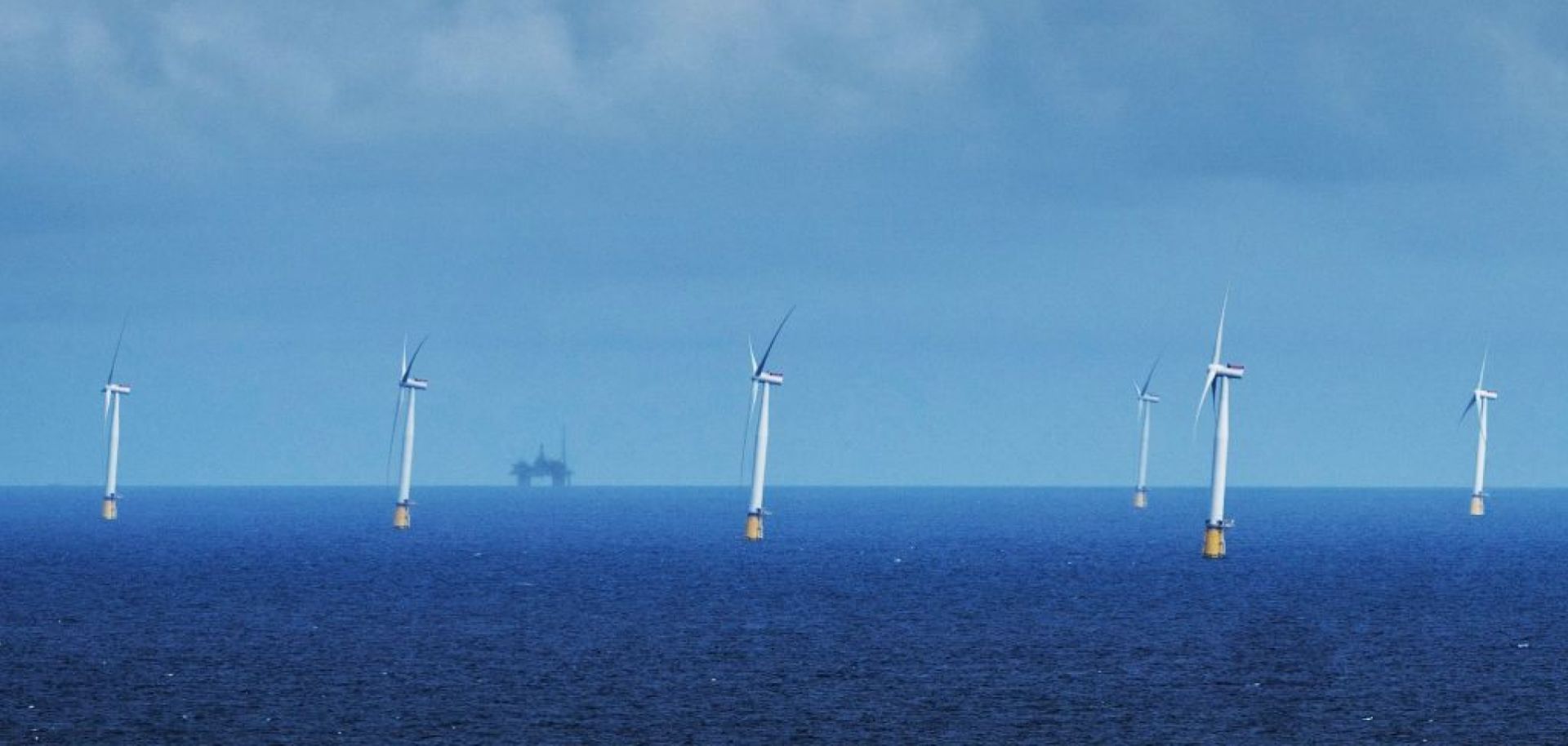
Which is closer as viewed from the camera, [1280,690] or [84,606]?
[1280,690]

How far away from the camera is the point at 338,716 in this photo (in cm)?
7475

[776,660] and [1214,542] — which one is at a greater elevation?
[1214,542]

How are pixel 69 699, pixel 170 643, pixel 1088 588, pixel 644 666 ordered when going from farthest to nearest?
pixel 1088 588 < pixel 170 643 < pixel 644 666 < pixel 69 699

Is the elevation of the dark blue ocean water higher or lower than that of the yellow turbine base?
lower

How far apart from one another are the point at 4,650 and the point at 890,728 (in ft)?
155

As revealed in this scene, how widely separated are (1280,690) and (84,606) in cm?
7632

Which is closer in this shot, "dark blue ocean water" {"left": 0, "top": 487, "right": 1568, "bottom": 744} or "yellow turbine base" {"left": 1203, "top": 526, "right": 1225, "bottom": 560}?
"dark blue ocean water" {"left": 0, "top": 487, "right": 1568, "bottom": 744}

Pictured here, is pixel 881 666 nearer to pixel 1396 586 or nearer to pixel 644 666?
pixel 644 666

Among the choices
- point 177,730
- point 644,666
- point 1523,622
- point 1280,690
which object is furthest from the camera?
point 1523,622

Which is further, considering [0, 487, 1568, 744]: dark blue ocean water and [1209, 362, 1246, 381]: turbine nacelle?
[1209, 362, 1246, 381]: turbine nacelle

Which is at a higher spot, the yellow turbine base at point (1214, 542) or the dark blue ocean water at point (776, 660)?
the yellow turbine base at point (1214, 542)

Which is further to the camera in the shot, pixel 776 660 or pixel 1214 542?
pixel 1214 542

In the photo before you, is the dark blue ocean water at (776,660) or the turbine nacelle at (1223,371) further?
the turbine nacelle at (1223,371)

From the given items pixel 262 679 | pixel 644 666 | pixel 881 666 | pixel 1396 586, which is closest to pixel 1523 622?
pixel 1396 586
